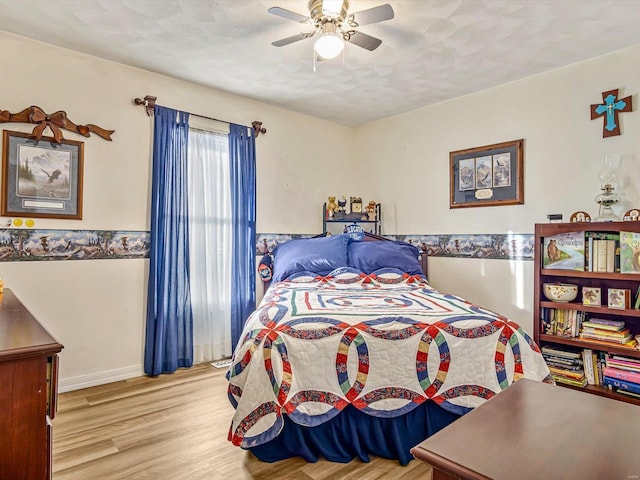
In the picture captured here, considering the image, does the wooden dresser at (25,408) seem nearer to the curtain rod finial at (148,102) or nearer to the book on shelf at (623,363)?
the curtain rod finial at (148,102)

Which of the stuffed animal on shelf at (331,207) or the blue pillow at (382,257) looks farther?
the stuffed animal on shelf at (331,207)

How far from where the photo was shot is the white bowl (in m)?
2.85

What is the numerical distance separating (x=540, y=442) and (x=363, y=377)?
1269 mm

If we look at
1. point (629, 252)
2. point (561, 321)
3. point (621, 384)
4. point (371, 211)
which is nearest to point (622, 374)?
point (621, 384)

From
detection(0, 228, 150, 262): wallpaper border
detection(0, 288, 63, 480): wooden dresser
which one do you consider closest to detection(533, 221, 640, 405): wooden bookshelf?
detection(0, 288, 63, 480): wooden dresser

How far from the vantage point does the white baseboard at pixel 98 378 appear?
113 inches

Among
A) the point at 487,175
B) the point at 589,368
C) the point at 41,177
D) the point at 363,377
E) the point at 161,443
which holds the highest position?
the point at 487,175

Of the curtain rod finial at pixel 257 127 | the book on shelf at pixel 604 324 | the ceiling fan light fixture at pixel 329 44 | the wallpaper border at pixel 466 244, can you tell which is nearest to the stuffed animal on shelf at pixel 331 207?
the wallpaper border at pixel 466 244

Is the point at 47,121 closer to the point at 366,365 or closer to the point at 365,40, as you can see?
the point at 365,40

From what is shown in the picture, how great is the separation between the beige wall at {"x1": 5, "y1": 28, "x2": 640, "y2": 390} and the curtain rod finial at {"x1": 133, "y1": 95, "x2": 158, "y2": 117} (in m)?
0.05

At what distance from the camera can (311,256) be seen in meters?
3.56

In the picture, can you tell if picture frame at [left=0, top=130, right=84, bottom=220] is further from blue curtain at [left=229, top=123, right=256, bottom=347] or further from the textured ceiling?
blue curtain at [left=229, top=123, right=256, bottom=347]

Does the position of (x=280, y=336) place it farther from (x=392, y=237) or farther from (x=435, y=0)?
(x=392, y=237)

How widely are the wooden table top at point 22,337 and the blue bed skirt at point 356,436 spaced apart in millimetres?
1202
